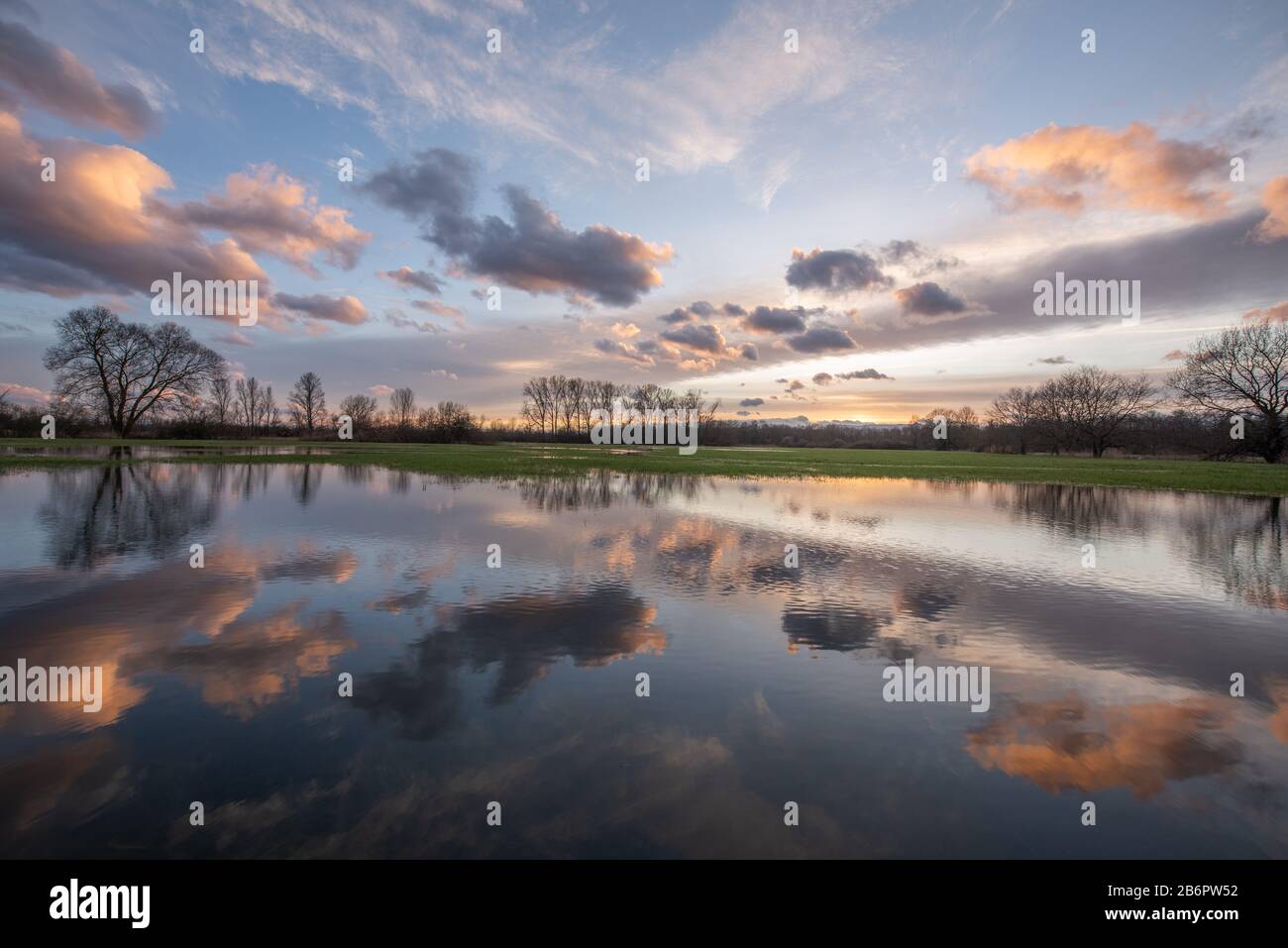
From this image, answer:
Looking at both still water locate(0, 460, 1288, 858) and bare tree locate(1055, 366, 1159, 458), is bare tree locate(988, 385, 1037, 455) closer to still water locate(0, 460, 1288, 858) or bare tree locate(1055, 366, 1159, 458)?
bare tree locate(1055, 366, 1159, 458)

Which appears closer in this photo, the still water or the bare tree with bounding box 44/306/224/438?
the still water

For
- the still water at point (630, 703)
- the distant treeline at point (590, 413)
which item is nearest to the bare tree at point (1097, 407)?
the distant treeline at point (590, 413)

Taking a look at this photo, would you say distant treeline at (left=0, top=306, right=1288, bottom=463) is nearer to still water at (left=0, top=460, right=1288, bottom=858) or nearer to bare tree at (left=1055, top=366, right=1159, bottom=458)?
bare tree at (left=1055, top=366, right=1159, bottom=458)

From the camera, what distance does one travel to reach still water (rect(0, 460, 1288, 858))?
384 cm

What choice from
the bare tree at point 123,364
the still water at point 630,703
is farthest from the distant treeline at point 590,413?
the still water at point 630,703

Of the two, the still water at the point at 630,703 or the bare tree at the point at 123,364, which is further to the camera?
the bare tree at the point at 123,364

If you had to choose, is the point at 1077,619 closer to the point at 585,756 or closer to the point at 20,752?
the point at 585,756

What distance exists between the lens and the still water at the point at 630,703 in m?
3.84

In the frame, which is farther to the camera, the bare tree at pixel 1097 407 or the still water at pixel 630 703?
the bare tree at pixel 1097 407

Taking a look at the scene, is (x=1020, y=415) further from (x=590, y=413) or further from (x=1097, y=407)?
(x=590, y=413)

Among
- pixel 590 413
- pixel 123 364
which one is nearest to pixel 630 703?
pixel 123 364

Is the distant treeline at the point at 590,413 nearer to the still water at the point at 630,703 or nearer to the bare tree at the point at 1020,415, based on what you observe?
the bare tree at the point at 1020,415

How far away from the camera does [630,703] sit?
5641 mm

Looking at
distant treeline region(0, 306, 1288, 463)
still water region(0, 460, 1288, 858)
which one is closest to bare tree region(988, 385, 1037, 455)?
distant treeline region(0, 306, 1288, 463)
